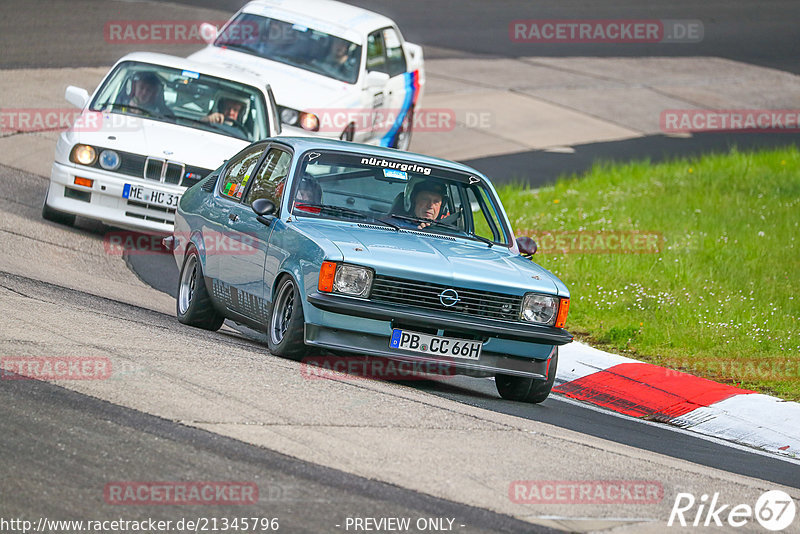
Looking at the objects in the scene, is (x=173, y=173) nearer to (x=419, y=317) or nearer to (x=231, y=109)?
(x=231, y=109)

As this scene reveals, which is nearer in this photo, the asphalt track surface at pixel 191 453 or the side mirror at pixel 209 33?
the asphalt track surface at pixel 191 453

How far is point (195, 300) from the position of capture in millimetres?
9758

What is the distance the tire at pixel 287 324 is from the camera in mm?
8023

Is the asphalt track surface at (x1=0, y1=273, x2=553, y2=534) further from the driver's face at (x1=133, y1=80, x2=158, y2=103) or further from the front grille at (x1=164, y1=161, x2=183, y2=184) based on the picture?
the driver's face at (x1=133, y1=80, x2=158, y2=103)

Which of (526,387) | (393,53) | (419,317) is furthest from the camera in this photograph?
(393,53)

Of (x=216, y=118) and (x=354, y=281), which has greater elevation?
(x=216, y=118)

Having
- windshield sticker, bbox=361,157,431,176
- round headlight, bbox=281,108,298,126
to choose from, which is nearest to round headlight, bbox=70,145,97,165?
round headlight, bbox=281,108,298,126

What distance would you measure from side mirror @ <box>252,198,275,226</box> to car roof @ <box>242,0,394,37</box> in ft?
26.4

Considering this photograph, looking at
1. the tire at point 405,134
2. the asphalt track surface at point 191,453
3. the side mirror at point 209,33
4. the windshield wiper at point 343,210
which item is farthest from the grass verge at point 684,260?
the side mirror at point 209,33

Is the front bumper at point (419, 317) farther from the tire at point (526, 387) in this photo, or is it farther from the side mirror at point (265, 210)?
the side mirror at point (265, 210)

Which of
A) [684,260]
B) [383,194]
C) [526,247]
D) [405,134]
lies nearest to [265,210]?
[383,194]

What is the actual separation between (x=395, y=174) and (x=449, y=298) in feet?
4.79

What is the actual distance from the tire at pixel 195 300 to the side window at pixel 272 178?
0.79m

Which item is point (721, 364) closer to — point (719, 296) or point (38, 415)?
point (719, 296)
